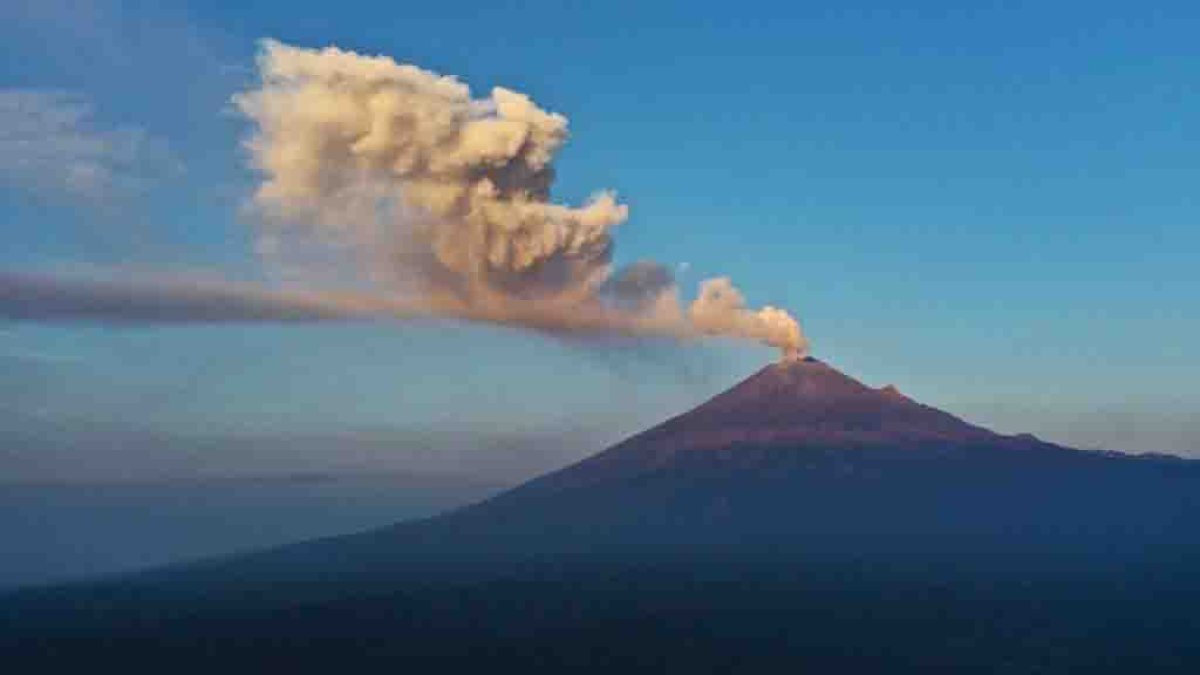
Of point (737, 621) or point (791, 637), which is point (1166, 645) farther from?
point (737, 621)

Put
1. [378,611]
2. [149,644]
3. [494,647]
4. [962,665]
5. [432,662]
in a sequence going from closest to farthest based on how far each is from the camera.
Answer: [962,665], [432,662], [494,647], [149,644], [378,611]

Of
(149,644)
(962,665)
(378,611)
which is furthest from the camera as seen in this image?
(378,611)

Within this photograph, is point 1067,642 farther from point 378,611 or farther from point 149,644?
point 149,644

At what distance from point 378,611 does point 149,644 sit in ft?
113

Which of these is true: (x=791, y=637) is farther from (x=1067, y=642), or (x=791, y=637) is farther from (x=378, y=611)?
(x=378, y=611)

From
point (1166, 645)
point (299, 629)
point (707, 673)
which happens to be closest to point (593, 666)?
point (707, 673)

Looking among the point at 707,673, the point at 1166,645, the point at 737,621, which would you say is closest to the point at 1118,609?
the point at 1166,645

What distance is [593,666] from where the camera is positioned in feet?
453

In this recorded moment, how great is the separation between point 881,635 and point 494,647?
48927mm

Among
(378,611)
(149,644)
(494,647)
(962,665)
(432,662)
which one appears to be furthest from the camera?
(378,611)

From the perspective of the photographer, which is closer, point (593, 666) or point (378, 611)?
point (593, 666)

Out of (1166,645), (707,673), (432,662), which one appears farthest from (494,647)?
(1166,645)

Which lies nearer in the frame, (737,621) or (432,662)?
(432,662)

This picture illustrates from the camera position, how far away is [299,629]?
577 feet
